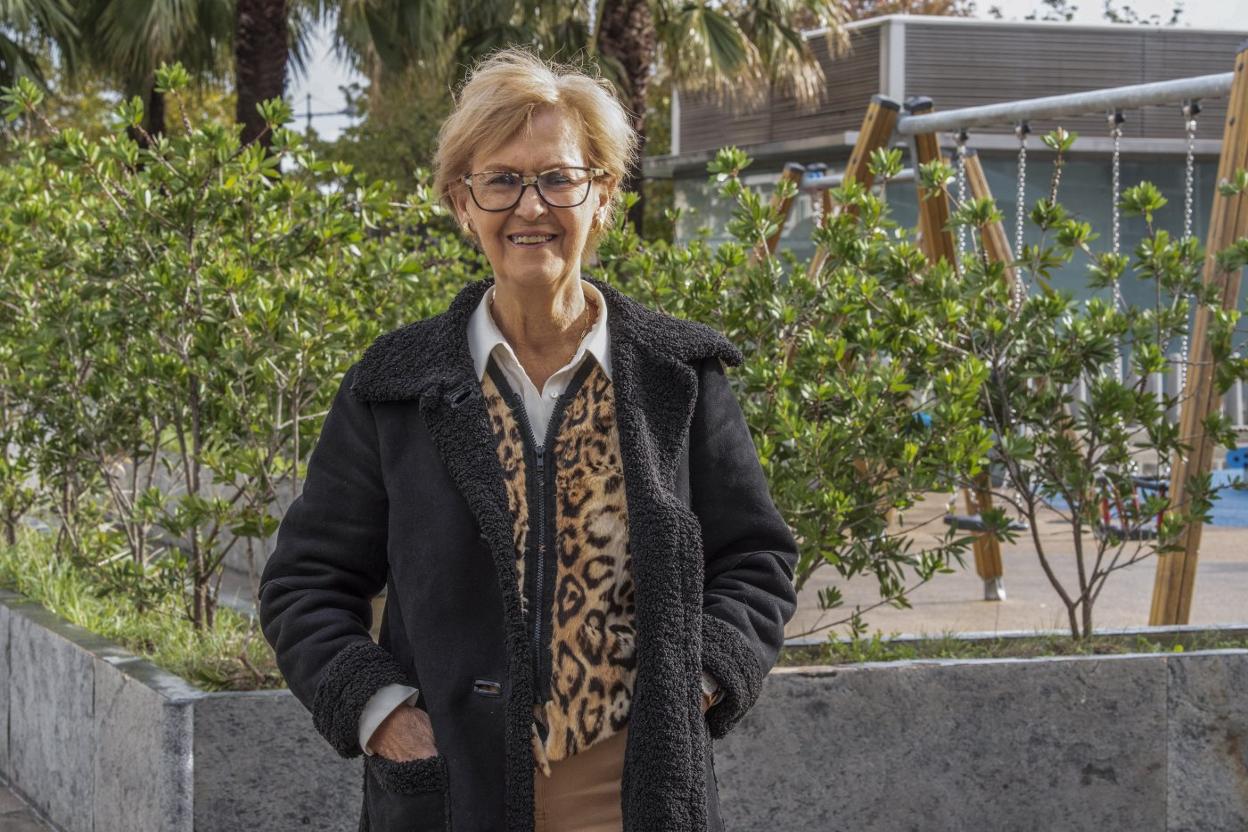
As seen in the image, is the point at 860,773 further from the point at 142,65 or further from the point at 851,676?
the point at 142,65

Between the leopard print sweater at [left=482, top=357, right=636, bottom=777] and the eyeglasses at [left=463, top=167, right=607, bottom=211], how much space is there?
0.89 feet

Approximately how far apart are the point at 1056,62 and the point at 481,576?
78.4 feet

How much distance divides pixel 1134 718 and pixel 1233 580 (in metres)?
5.75

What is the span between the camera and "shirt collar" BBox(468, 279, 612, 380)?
98.7 inches

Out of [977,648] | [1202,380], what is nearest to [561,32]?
[1202,380]

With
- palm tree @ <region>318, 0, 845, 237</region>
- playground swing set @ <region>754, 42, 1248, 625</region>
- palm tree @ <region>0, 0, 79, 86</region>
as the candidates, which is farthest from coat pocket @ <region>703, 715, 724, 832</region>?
palm tree @ <region>0, 0, 79, 86</region>

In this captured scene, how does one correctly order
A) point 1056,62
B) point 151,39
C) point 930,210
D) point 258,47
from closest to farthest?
1. point 930,210
2. point 258,47
3. point 151,39
4. point 1056,62

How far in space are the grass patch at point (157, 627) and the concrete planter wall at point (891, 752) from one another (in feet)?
0.47

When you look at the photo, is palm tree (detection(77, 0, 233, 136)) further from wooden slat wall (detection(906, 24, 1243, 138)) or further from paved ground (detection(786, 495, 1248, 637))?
wooden slat wall (detection(906, 24, 1243, 138))

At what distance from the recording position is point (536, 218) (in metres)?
2.46

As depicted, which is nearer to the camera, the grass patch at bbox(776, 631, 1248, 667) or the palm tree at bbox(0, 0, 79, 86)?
the grass patch at bbox(776, 631, 1248, 667)

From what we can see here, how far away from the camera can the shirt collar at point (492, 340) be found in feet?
8.23

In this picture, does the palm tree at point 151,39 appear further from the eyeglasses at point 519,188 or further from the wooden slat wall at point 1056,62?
the eyeglasses at point 519,188

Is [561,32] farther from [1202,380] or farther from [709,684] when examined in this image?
[709,684]
